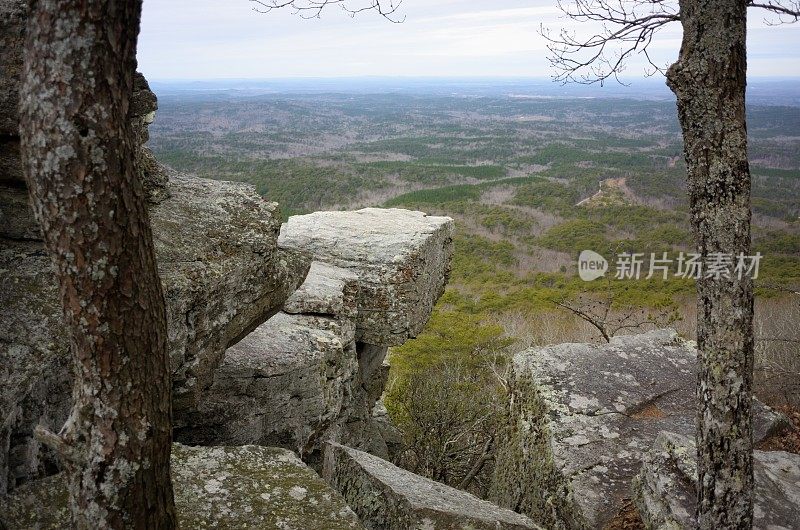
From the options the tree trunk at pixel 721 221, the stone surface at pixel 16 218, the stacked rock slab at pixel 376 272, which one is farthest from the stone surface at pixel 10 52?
the stacked rock slab at pixel 376 272

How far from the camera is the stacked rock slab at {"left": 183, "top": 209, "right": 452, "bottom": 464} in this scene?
21.1ft

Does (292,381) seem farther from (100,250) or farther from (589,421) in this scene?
(100,250)

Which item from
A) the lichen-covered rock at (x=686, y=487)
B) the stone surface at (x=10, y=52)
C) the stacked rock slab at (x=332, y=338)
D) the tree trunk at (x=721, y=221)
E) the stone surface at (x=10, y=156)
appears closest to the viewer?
the tree trunk at (x=721, y=221)

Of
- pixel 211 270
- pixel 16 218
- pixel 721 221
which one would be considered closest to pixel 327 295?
pixel 211 270

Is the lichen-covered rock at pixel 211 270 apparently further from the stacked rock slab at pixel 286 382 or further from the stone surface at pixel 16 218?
the stone surface at pixel 16 218

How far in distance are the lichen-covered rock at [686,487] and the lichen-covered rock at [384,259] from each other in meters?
4.42

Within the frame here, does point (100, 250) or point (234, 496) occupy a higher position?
point (100, 250)

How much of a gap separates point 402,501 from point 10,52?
13.6ft

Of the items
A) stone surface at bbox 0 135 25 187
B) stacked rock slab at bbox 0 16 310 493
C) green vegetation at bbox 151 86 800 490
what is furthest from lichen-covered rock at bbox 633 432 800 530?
stone surface at bbox 0 135 25 187

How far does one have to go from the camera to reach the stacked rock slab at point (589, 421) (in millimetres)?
6469

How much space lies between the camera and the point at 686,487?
516 centimetres

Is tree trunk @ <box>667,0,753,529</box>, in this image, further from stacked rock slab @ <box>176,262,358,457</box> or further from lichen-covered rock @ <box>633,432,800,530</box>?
stacked rock slab @ <box>176,262,358,457</box>

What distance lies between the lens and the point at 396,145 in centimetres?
12938

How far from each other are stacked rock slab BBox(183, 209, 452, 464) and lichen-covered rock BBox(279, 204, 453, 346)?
2cm
